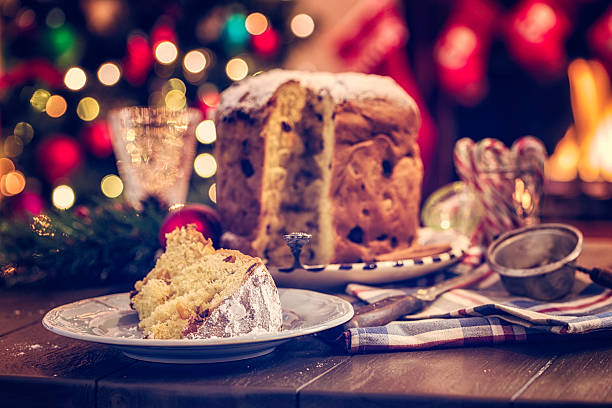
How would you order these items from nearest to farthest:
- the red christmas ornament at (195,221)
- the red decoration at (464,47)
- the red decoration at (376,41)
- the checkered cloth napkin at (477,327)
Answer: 1. the checkered cloth napkin at (477,327)
2. the red christmas ornament at (195,221)
3. the red decoration at (464,47)
4. the red decoration at (376,41)

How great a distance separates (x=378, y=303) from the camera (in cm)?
100

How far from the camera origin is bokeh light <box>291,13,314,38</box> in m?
2.81

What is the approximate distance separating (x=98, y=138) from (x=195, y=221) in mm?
1506

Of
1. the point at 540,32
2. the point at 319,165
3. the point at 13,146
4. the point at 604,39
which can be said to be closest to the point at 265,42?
the point at 13,146

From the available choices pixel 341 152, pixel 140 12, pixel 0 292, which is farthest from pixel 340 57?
pixel 0 292

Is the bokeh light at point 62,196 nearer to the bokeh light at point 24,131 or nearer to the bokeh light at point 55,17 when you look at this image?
the bokeh light at point 24,131

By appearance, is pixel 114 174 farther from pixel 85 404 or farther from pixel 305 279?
pixel 85 404

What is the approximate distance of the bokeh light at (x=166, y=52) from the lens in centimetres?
258

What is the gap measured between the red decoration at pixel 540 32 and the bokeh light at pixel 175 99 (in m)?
1.96

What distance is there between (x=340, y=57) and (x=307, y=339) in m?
3.21

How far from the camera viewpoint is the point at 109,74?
2.71 m

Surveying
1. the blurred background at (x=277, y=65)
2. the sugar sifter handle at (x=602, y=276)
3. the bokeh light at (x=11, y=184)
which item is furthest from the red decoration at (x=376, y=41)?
the sugar sifter handle at (x=602, y=276)

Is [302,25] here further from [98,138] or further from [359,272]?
[359,272]

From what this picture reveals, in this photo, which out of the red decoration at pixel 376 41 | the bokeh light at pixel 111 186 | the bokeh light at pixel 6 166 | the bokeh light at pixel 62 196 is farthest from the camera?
the red decoration at pixel 376 41
